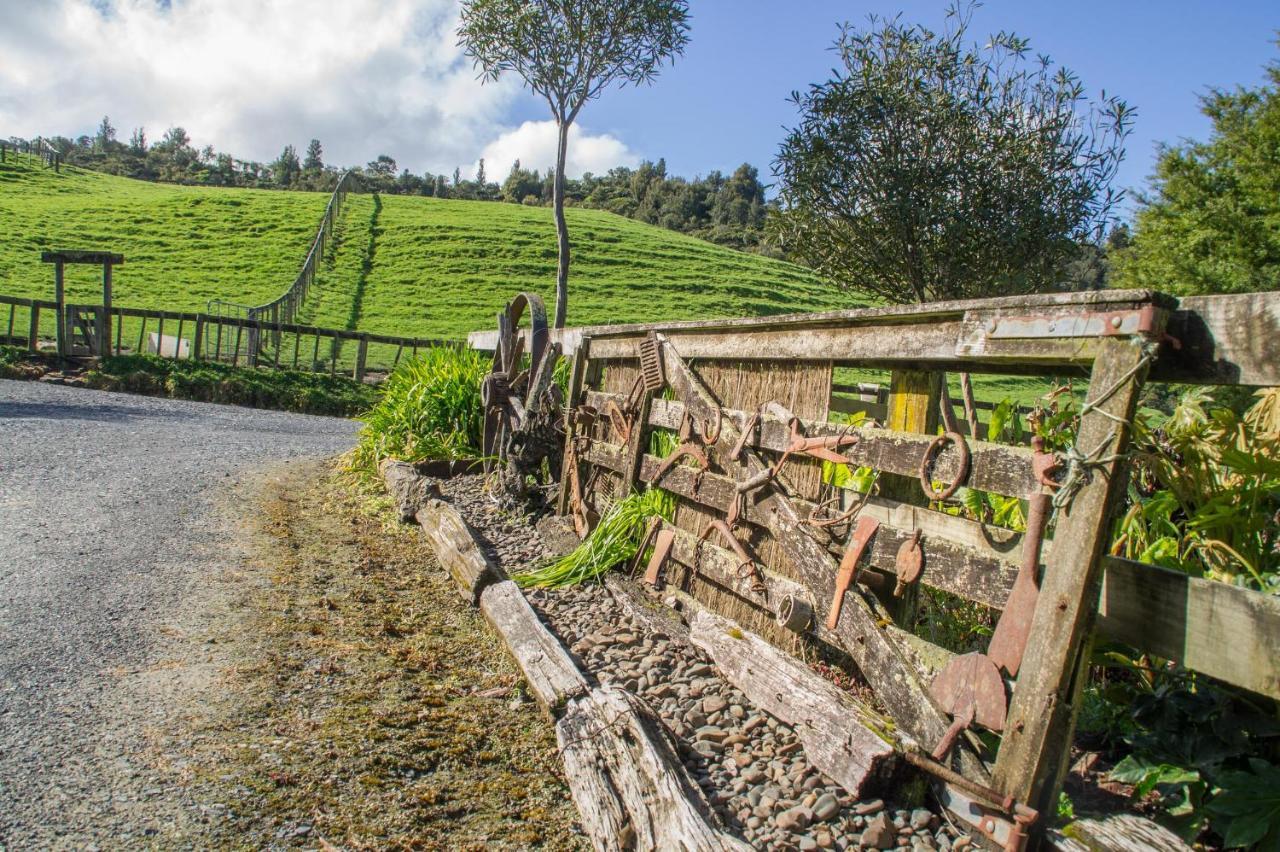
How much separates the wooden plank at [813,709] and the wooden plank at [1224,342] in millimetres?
1377

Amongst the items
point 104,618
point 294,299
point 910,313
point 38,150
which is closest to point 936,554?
point 910,313

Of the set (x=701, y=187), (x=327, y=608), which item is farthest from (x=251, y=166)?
(x=327, y=608)

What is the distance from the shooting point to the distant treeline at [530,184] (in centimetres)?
7012

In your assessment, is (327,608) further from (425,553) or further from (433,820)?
(433,820)

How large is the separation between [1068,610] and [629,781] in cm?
141

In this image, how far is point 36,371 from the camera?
15.7 meters

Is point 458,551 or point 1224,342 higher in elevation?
point 1224,342

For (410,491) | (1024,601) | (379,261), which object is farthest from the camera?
(379,261)

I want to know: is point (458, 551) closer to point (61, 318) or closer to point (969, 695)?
point (969, 695)

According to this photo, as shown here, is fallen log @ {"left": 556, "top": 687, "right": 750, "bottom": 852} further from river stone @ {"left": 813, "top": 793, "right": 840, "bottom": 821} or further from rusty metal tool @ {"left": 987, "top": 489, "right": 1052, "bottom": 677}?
rusty metal tool @ {"left": 987, "top": 489, "right": 1052, "bottom": 677}

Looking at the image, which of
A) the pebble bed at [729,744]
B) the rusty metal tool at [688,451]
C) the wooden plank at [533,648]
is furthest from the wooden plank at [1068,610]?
the rusty metal tool at [688,451]

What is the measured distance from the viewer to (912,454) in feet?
9.75

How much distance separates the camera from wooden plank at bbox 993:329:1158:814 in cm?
221

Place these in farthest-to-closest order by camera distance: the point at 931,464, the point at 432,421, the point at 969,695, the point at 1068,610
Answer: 1. the point at 432,421
2. the point at 931,464
3. the point at 969,695
4. the point at 1068,610
